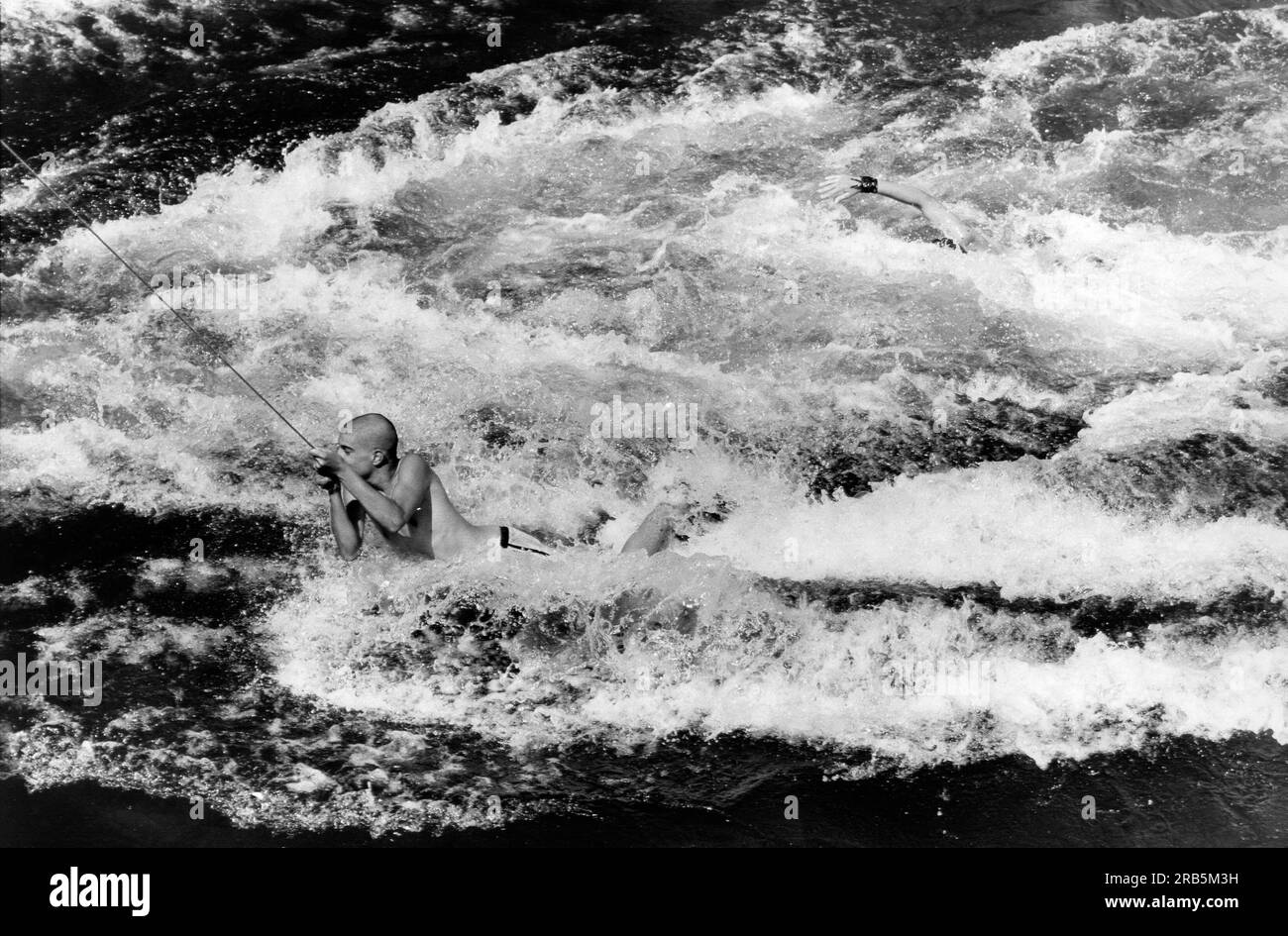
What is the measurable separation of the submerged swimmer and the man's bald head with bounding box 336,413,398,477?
4.11m

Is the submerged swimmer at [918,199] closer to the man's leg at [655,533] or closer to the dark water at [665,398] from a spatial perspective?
the dark water at [665,398]

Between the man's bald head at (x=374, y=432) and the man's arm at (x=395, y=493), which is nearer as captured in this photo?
the man's arm at (x=395, y=493)

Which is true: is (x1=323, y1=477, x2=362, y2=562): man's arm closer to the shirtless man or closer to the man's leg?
the shirtless man

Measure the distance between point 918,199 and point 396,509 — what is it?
5223mm

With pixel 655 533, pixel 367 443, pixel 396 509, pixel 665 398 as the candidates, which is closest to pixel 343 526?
pixel 396 509

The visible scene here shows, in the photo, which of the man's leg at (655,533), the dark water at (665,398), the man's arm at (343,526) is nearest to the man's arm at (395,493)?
the man's arm at (343,526)

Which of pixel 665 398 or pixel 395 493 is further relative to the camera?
pixel 665 398

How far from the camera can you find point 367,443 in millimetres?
7535

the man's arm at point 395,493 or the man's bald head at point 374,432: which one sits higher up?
the man's bald head at point 374,432

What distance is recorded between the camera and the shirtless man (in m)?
7.38

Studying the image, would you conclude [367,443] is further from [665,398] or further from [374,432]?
[665,398]

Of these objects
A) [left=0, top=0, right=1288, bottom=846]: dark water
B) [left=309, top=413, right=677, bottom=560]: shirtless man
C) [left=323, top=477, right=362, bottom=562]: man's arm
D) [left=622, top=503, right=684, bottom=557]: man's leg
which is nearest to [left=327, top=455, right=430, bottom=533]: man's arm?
[left=309, top=413, right=677, bottom=560]: shirtless man

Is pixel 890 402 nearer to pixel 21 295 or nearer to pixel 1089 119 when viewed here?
pixel 1089 119

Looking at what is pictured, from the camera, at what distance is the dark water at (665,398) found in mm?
6926
